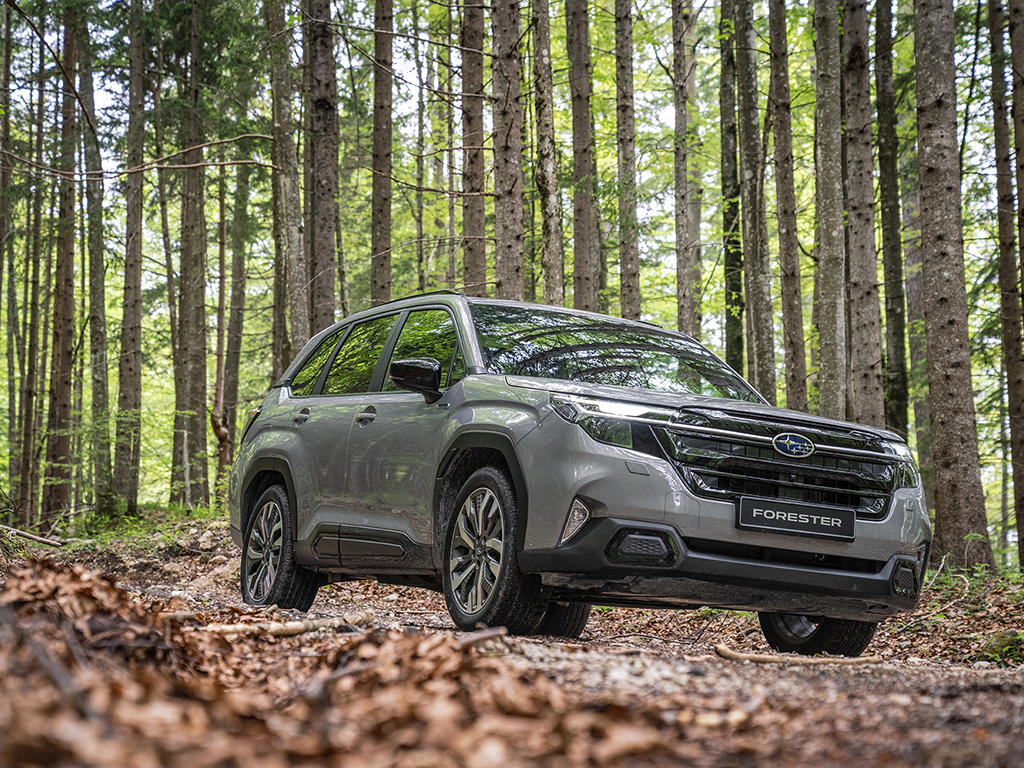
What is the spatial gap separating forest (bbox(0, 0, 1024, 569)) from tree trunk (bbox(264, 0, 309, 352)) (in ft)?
0.20

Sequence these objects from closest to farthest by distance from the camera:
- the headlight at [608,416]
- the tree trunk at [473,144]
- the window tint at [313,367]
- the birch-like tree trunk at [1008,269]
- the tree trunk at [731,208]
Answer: the headlight at [608,416]
the window tint at [313,367]
the birch-like tree trunk at [1008,269]
the tree trunk at [473,144]
the tree trunk at [731,208]

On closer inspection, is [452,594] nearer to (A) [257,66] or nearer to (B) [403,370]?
(B) [403,370]

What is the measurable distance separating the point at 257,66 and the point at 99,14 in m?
4.18

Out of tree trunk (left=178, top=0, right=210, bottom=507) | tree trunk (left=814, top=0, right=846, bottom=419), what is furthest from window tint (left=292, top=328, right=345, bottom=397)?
tree trunk (left=178, top=0, right=210, bottom=507)

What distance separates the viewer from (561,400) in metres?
4.84

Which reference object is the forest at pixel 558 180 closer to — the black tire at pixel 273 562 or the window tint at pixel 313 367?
the window tint at pixel 313 367

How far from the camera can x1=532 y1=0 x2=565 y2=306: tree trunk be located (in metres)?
12.1

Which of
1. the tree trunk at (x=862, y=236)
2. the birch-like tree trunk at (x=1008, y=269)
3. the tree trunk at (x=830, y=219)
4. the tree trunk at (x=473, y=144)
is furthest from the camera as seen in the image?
the tree trunk at (x=473, y=144)

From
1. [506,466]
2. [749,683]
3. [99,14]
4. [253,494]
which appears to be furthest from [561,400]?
[99,14]

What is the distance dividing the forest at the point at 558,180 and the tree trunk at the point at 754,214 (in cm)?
6

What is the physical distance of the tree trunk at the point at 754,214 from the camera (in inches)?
625

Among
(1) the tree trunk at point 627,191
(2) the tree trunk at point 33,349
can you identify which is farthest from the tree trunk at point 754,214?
(2) the tree trunk at point 33,349

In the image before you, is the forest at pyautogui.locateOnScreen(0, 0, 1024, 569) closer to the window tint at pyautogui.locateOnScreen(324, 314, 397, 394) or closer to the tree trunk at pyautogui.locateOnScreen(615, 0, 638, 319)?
the tree trunk at pyautogui.locateOnScreen(615, 0, 638, 319)

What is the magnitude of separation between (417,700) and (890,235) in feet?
51.3
